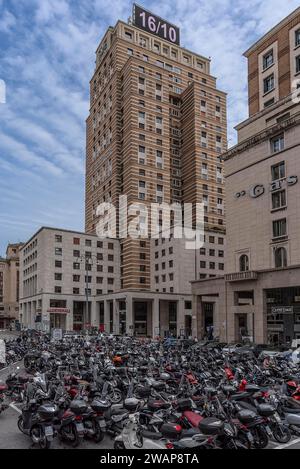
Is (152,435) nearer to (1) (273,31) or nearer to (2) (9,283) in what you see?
(1) (273,31)

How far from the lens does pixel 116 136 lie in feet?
260

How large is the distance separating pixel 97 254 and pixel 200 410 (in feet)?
235

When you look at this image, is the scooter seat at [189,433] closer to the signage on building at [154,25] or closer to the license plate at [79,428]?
the license plate at [79,428]

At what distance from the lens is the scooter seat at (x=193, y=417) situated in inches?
371

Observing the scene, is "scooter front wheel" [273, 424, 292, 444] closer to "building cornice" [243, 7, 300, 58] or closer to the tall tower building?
"building cornice" [243, 7, 300, 58]

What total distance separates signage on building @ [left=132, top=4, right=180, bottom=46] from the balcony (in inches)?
2457

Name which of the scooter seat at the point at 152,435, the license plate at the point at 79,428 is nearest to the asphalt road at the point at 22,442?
the license plate at the point at 79,428

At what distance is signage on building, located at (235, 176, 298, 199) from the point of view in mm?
40531

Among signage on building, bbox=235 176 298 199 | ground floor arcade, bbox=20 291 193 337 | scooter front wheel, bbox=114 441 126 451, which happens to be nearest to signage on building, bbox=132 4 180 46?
ground floor arcade, bbox=20 291 193 337

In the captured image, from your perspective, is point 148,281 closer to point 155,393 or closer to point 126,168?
point 126,168

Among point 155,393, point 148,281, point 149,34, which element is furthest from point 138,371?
point 149,34

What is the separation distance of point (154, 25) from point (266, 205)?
61.8 meters

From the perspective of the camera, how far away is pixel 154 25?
3509 inches

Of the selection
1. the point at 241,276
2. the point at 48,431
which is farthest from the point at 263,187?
the point at 48,431
